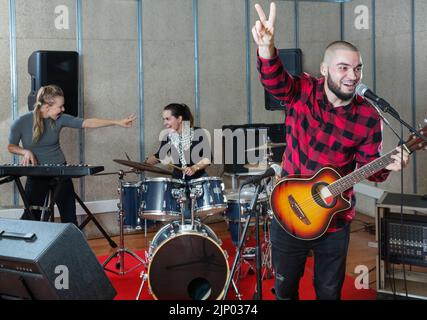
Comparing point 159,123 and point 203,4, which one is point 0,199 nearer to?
point 159,123

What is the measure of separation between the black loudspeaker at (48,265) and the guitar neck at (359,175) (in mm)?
1195

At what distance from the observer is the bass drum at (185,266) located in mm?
3787

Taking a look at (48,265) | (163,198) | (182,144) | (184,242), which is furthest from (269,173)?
(182,144)

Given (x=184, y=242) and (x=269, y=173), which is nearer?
(x=269, y=173)

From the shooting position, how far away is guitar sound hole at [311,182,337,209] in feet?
8.69

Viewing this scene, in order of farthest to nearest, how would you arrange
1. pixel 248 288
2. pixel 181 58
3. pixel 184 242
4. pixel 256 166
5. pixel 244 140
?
pixel 181 58 → pixel 244 140 → pixel 256 166 → pixel 248 288 → pixel 184 242

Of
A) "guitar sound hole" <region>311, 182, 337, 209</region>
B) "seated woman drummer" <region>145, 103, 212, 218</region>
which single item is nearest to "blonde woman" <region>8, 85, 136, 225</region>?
"seated woman drummer" <region>145, 103, 212, 218</region>

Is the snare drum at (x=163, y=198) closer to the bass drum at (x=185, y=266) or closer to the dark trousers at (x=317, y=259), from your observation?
the bass drum at (x=185, y=266)

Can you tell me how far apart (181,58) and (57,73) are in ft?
5.55

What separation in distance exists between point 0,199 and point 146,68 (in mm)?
2206

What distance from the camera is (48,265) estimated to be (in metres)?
2.34

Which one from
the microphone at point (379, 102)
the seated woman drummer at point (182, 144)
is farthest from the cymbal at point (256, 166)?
the microphone at point (379, 102)

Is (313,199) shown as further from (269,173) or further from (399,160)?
(399,160)
